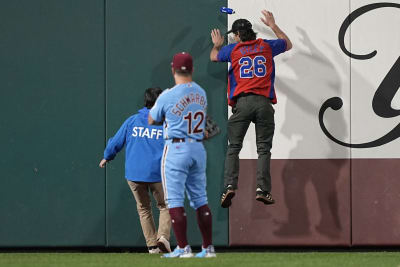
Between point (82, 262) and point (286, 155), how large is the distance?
2.95 meters

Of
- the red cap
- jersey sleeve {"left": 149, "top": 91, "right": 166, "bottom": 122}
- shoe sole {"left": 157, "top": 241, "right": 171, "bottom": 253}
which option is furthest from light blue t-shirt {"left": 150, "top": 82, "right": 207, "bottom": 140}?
shoe sole {"left": 157, "top": 241, "right": 171, "bottom": 253}

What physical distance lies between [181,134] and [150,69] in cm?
261

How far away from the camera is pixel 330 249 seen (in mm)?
9930

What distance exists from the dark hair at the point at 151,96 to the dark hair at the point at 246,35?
1.04 meters

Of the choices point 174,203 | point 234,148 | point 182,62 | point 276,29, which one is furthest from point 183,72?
point 276,29

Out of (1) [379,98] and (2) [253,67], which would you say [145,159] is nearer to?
(2) [253,67]

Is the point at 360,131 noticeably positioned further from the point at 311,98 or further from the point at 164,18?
the point at 164,18

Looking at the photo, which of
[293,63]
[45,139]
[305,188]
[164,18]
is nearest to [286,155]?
[305,188]

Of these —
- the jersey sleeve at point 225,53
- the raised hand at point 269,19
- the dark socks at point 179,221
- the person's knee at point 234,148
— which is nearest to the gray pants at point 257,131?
the person's knee at point 234,148

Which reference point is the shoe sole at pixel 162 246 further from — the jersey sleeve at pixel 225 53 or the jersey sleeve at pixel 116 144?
the jersey sleeve at pixel 225 53

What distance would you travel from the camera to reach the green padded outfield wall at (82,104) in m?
9.89

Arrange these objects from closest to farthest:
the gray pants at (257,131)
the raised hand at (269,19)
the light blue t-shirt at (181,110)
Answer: the light blue t-shirt at (181,110), the gray pants at (257,131), the raised hand at (269,19)

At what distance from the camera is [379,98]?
9.79m

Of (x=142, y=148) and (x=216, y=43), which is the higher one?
(x=216, y=43)
